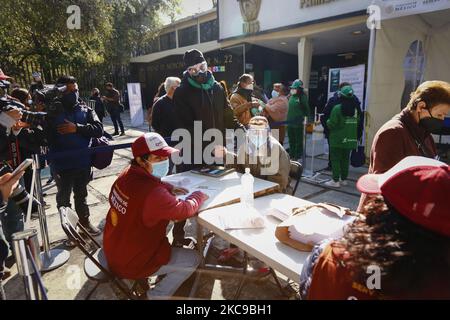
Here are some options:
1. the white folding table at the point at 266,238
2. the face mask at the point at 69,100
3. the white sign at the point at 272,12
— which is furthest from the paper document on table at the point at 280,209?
the white sign at the point at 272,12

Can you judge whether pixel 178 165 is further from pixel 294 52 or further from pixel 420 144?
pixel 294 52

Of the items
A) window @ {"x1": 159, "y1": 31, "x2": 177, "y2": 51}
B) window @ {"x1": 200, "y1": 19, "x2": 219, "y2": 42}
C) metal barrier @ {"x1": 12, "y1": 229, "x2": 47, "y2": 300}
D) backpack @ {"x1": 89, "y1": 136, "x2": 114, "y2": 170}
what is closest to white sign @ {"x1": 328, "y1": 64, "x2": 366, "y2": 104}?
backpack @ {"x1": 89, "y1": 136, "x2": 114, "y2": 170}

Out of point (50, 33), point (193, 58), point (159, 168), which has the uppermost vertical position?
point (50, 33)

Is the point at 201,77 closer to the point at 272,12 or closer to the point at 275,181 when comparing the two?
the point at 275,181

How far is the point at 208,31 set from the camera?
15758mm

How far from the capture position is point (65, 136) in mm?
3121

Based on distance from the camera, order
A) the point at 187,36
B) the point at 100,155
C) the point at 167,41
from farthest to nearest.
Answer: the point at 167,41 < the point at 187,36 < the point at 100,155

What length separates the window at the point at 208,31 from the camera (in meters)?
15.5

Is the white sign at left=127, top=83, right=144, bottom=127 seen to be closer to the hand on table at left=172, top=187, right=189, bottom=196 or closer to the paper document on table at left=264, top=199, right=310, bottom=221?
the hand on table at left=172, top=187, right=189, bottom=196

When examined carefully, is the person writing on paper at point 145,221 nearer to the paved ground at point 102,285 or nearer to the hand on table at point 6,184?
the paved ground at point 102,285

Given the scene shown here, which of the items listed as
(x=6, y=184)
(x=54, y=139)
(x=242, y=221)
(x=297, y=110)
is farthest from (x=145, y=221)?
(x=297, y=110)

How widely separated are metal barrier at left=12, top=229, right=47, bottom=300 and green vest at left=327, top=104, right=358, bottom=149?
4.42 m

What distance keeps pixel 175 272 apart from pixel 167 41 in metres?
19.7

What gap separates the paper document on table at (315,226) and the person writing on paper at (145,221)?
0.70 metres
